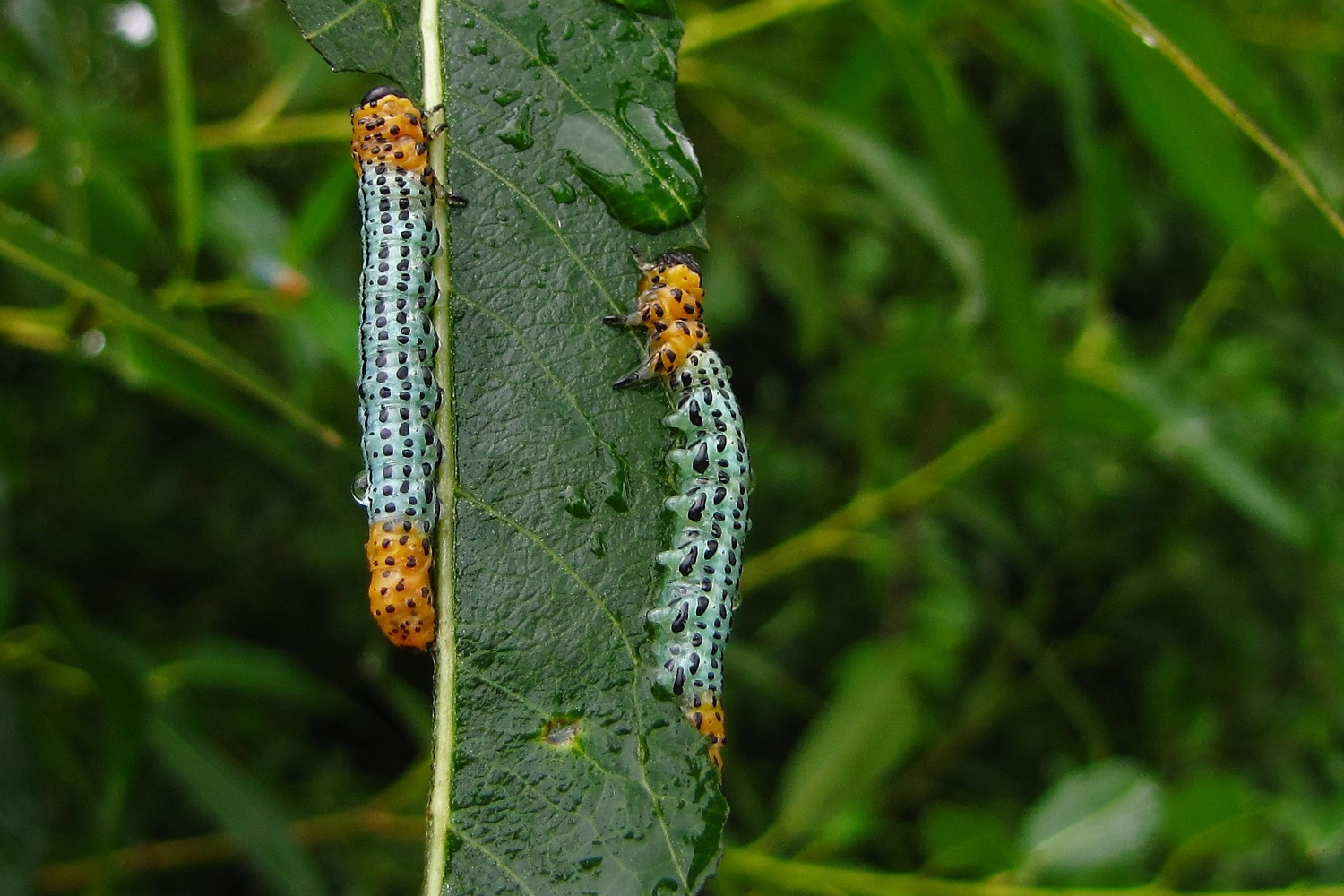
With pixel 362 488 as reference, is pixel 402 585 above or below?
below

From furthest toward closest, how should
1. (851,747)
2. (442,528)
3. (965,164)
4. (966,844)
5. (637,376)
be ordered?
(851,747) < (966,844) < (965,164) < (637,376) < (442,528)

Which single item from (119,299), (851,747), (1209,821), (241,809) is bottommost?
(1209,821)

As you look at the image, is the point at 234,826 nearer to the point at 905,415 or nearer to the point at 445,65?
the point at 445,65

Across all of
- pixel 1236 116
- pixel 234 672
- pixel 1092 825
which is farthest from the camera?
pixel 234 672

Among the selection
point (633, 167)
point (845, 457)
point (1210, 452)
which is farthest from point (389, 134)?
point (845, 457)

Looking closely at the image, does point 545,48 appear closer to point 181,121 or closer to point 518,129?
point 518,129

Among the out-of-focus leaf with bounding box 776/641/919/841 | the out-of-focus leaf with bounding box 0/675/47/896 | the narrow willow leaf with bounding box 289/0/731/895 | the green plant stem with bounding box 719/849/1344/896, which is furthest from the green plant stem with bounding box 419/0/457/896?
the out-of-focus leaf with bounding box 776/641/919/841

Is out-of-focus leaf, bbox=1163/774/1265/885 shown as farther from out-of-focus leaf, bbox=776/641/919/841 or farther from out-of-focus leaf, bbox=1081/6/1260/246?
out-of-focus leaf, bbox=1081/6/1260/246

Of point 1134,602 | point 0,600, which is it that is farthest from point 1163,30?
point 1134,602
